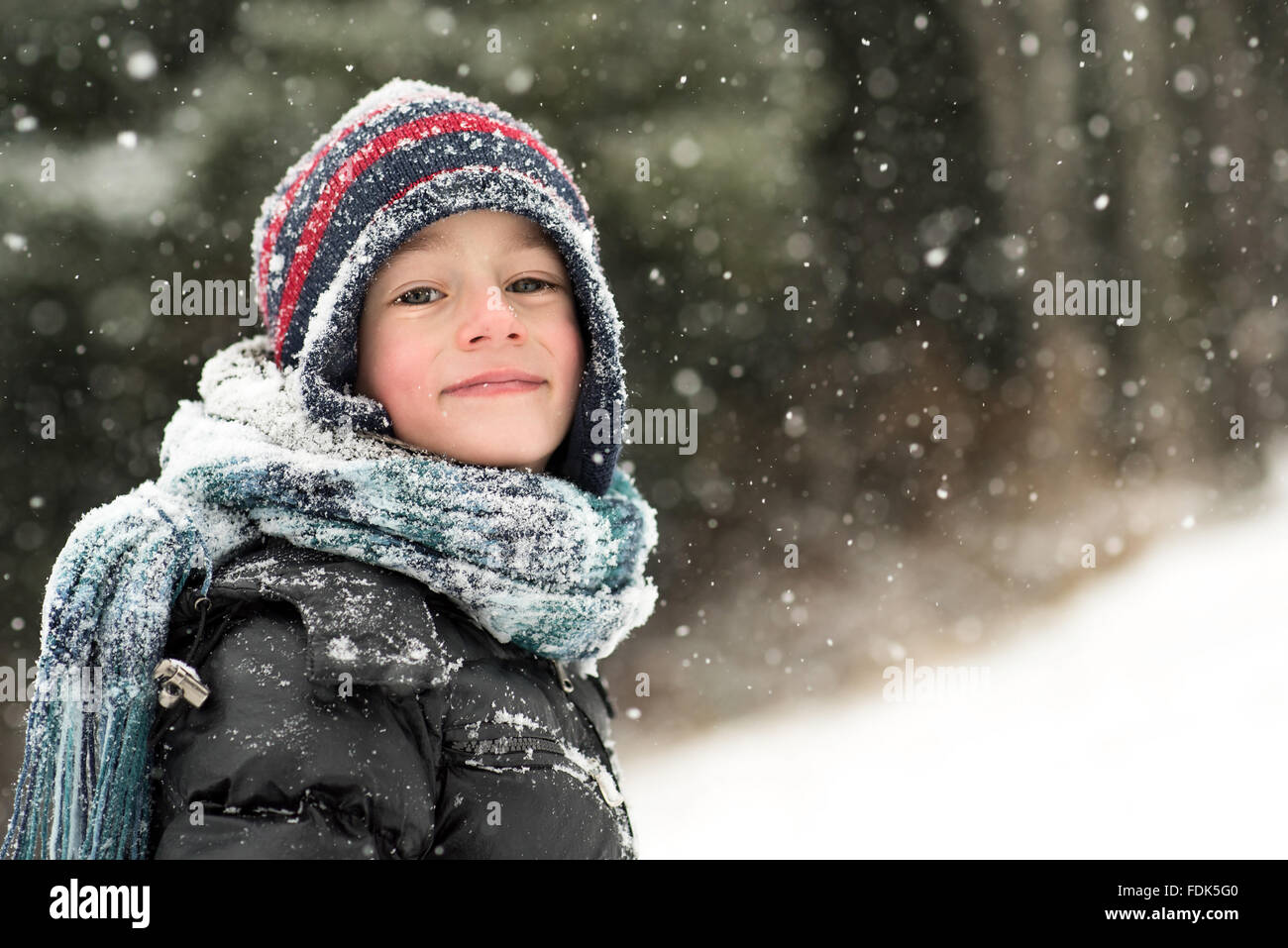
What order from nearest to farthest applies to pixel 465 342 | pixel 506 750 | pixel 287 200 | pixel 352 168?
1. pixel 506 750
2. pixel 465 342
3. pixel 352 168
4. pixel 287 200

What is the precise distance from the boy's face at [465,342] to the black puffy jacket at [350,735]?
32cm

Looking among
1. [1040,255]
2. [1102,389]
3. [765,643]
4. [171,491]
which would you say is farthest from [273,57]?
[1102,389]

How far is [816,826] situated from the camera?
5250mm

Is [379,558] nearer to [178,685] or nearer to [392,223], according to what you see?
[178,685]

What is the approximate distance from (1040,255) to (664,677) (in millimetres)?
5388

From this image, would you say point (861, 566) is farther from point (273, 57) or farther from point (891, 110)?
point (273, 57)

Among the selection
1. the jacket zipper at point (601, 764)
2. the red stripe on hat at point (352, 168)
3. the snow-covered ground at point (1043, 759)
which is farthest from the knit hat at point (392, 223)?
the snow-covered ground at point (1043, 759)

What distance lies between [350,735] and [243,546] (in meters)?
0.44

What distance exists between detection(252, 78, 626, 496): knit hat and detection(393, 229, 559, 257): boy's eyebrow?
0.03m

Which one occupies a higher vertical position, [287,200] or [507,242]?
[287,200]

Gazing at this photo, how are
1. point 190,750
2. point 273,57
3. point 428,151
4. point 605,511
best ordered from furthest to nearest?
point 273,57 < point 605,511 < point 428,151 < point 190,750

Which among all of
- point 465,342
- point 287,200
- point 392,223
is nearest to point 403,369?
point 465,342

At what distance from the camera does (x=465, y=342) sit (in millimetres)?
1845

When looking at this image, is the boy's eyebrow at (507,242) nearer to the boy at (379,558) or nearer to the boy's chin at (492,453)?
the boy at (379,558)
